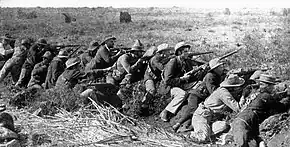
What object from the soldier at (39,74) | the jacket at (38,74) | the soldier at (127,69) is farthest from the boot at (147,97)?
the jacket at (38,74)

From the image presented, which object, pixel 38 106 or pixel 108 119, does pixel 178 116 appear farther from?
pixel 38 106

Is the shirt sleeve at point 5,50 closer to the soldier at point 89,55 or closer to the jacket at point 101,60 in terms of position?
the soldier at point 89,55

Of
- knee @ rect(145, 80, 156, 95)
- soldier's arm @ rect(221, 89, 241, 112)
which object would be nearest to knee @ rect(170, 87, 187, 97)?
knee @ rect(145, 80, 156, 95)

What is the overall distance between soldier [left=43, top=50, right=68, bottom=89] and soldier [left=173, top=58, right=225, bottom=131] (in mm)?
4230

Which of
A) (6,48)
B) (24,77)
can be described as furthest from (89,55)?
(6,48)

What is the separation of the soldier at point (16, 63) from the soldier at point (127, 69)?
3.60m

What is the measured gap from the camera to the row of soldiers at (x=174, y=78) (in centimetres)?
718

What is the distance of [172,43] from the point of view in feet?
59.6

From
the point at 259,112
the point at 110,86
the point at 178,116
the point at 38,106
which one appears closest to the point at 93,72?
the point at 110,86

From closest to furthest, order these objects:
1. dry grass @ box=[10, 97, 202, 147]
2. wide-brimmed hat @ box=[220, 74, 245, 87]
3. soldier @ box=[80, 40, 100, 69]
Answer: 1. dry grass @ box=[10, 97, 202, 147]
2. wide-brimmed hat @ box=[220, 74, 245, 87]
3. soldier @ box=[80, 40, 100, 69]

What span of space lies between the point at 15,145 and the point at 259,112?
14.9ft

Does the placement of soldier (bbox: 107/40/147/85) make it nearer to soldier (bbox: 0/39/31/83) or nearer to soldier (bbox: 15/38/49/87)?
soldier (bbox: 15/38/49/87)

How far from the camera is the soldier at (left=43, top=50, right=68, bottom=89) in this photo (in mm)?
10836

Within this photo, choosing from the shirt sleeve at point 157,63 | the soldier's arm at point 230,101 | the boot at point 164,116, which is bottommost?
the boot at point 164,116
